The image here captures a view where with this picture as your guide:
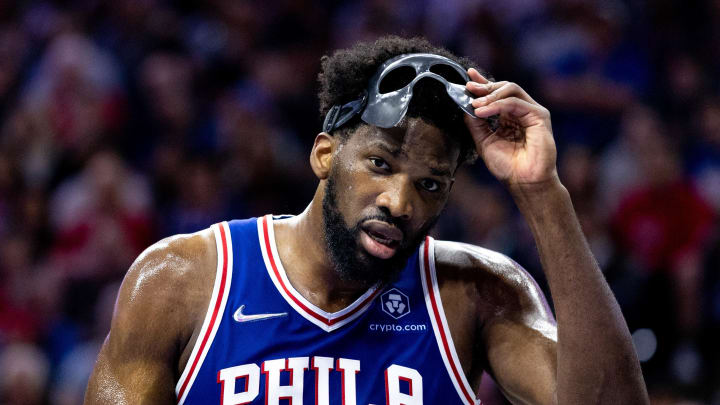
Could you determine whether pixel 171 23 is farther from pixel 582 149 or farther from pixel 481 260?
pixel 481 260

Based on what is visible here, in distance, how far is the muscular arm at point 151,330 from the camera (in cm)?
258

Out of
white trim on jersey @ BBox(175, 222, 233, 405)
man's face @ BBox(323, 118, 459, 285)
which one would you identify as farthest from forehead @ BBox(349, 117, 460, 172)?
white trim on jersey @ BBox(175, 222, 233, 405)

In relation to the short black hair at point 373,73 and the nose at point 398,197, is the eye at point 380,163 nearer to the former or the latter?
the nose at point 398,197

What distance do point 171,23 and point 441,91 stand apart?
208 inches

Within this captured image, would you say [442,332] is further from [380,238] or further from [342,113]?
[342,113]

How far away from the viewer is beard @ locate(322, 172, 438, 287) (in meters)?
2.68

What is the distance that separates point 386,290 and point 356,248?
29 centimetres

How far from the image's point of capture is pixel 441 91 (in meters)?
2.70

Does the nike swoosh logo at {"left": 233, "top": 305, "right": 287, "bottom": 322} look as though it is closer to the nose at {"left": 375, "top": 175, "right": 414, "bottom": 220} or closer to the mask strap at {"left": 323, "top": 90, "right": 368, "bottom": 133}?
the nose at {"left": 375, "top": 175, "right": 414, "bottom": 220}

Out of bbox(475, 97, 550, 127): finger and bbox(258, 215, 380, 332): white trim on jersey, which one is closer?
bbox(475, 97, 550, 127): finger

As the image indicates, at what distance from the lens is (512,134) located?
2730 millimetres

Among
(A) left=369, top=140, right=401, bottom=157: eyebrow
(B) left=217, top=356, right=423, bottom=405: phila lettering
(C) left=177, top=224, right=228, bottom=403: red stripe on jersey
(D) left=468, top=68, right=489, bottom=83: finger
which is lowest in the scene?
(B) left=217, top=356, right=423, bottom=405: phila lettering

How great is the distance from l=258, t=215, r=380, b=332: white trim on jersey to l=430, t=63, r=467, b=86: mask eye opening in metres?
0.70

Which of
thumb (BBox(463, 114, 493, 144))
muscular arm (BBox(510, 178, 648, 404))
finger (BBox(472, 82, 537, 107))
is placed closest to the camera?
muscular arm (BBox(510, 178, 648, 404))
